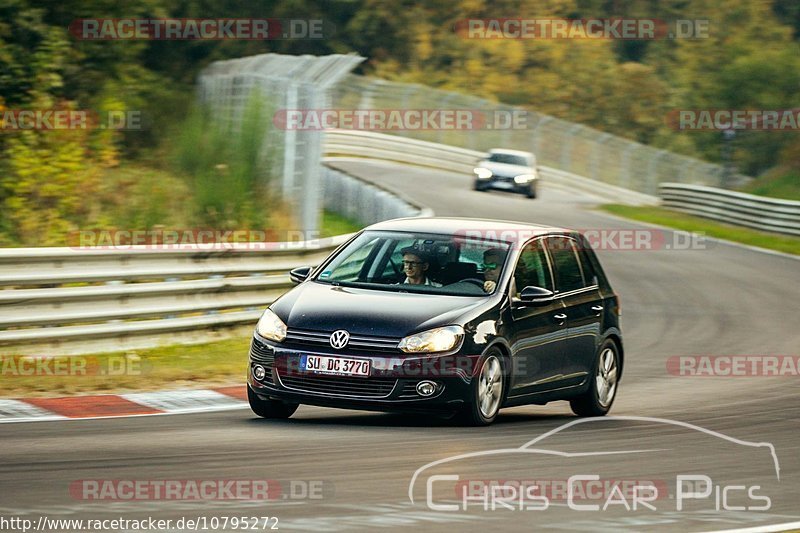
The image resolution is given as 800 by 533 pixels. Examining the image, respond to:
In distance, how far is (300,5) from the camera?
59.0m

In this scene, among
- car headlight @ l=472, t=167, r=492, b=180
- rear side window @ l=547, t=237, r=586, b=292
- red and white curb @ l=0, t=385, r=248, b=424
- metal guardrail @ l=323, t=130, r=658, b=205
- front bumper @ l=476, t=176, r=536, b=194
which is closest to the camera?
red and white curb @ l=0, t=385, r=248, b=424

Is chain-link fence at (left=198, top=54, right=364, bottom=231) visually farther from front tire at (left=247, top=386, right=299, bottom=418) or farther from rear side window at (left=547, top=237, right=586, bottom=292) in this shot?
front tire at (left=247, top=386, right=299, bottom=418)

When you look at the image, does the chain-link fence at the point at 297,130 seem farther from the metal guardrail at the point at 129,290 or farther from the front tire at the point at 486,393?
the front tire at the point at 486,393

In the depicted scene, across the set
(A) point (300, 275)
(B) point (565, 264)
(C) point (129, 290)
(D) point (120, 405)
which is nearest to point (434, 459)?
(A) point (300, 275)

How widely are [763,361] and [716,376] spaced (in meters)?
1.34

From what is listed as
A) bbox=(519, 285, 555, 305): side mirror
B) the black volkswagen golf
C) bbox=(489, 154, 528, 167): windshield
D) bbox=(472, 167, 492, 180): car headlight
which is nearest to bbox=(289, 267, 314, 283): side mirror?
the black volkswagen golf

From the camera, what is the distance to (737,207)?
37469 millimetres

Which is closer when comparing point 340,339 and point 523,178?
point 340,339

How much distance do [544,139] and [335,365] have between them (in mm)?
42416

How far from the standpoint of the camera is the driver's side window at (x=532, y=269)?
10.7 metres

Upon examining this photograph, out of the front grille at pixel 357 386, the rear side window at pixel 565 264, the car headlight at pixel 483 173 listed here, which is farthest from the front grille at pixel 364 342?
the car headlight at pixel 483 173

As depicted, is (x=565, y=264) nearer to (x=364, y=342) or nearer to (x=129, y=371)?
(x=364, y=342)

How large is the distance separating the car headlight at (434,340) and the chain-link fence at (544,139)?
1544 inches

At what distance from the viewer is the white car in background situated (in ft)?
136
